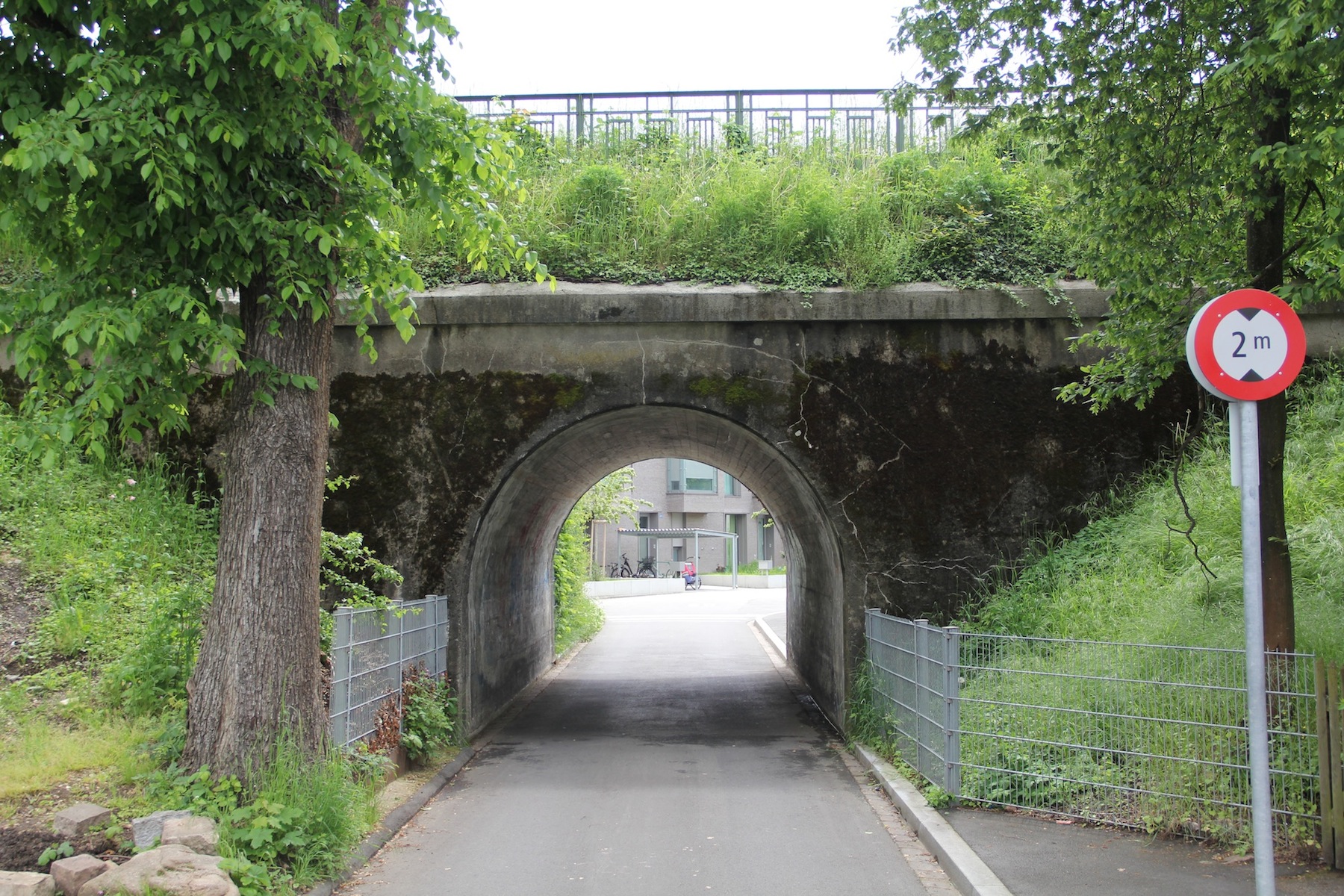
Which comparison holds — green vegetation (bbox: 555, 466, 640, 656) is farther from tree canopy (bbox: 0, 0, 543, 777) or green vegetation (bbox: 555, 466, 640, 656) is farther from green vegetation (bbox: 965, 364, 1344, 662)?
tree canopy (bbox: 0, 0, 543, 777)

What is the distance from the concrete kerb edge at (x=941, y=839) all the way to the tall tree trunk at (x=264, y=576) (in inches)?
155

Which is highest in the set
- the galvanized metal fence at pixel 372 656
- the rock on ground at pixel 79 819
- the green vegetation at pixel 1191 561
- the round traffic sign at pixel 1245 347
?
the round traffic sign at pixel 1245 347

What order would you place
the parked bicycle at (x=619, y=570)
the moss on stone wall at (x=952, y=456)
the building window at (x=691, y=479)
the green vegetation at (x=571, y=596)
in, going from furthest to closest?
the building window at (x=691, y=479)
the parked bicycle at (x=619, y=570)
the green vegetation at (x=571, y=596)
the moss on stone wall at (x=952, y=456)

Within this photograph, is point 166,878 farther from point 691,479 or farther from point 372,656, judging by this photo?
point 691,479

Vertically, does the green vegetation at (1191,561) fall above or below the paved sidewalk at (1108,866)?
above

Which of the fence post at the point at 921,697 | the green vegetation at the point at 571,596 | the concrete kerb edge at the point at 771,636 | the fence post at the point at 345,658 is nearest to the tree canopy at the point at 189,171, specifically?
the fence post at the point at 345,658

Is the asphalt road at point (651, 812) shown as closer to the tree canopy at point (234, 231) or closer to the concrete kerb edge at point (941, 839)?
the concrete kerb edge at point (941, 839)

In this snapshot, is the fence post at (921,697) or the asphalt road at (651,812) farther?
the fence post at (921,697)

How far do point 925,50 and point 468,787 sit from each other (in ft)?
22.8

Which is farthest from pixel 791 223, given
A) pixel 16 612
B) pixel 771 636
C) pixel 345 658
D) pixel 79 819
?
pixel 771 636

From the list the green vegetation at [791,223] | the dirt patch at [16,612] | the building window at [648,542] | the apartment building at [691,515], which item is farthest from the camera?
the building window at [648,542]

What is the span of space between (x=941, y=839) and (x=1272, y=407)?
3.46 m

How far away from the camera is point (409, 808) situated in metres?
7.66

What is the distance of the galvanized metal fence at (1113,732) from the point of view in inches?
238
